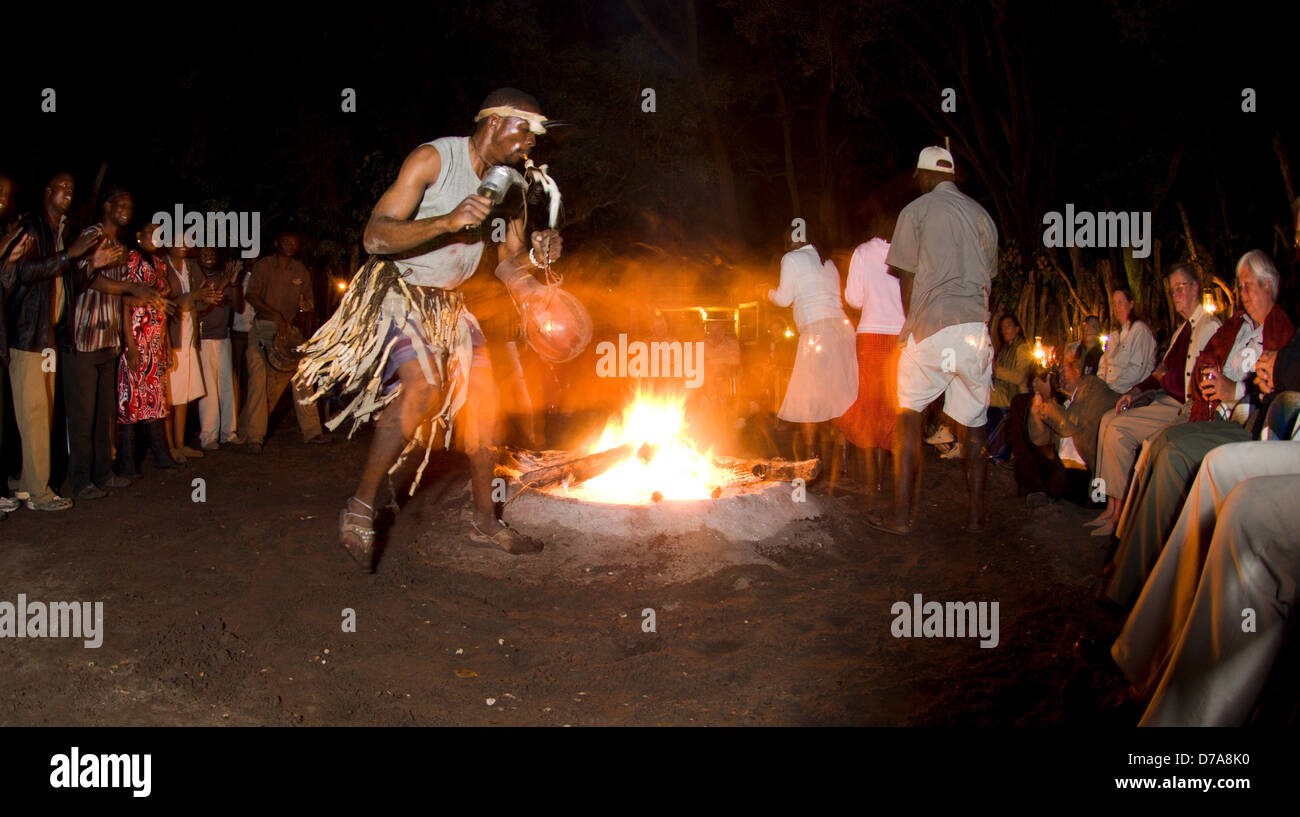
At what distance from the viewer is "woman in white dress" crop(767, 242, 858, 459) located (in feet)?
23.2

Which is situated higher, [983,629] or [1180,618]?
[1180,618]

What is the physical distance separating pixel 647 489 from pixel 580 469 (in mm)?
499

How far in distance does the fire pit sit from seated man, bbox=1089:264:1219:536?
1.83 metres

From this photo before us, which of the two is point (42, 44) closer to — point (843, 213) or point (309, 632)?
point (309, 632)

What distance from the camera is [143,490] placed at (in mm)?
6465

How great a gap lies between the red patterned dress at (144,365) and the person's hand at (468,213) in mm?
4131

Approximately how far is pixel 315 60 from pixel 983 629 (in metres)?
12.8

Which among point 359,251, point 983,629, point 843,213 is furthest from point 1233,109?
point 359,251

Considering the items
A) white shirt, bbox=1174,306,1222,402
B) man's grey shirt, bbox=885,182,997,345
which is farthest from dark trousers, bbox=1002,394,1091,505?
man's grey shirt, bbox=885,182,997,345

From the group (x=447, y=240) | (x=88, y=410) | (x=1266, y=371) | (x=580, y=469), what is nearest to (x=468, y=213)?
(x=447, y=240)

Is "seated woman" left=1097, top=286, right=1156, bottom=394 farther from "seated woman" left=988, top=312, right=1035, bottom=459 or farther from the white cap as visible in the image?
the white cap

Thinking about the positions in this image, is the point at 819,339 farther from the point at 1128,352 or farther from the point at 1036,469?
the point at 1128,352

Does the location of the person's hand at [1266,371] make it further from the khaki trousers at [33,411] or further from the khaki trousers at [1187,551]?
the khaki trousers at [33,411]

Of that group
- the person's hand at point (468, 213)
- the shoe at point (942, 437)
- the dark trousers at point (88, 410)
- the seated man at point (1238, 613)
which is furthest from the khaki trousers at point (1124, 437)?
the dark trousers at point (88, 410)
